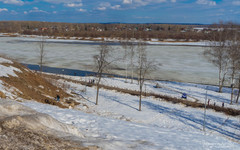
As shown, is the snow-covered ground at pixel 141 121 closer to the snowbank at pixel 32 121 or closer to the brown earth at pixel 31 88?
the snowbank at pixel 32 121

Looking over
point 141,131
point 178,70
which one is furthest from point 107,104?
Answer: point 178,70

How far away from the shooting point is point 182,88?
28969mm

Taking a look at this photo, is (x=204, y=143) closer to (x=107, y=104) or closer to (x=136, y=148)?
(x=136, y=148)

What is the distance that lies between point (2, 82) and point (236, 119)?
57.4 ft

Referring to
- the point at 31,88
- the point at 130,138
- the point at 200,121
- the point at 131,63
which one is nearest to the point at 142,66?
the point at 131,63

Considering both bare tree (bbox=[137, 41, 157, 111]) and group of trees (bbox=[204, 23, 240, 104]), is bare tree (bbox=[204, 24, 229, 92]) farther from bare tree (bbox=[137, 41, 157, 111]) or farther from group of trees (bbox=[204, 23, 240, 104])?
bare tree (bbox=[137, 41, 157, 111])

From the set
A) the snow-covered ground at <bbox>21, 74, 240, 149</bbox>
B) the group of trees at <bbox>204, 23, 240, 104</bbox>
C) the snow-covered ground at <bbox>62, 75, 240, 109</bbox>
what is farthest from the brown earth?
the group of trees at <bbox>204, 23, 240, 104</bbox>

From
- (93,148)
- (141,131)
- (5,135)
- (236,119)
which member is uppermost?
(5,135)

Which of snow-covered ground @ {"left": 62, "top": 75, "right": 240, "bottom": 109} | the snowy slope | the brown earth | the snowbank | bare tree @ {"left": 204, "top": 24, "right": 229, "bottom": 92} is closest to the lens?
the snowbank

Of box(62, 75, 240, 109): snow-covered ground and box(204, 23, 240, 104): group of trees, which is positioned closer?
box(62, 75, 240, 109): snow-covered ground

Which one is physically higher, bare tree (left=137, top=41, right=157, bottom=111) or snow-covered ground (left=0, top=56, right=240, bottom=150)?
bare tree (left=137, top=41, right=157, bottom=111)

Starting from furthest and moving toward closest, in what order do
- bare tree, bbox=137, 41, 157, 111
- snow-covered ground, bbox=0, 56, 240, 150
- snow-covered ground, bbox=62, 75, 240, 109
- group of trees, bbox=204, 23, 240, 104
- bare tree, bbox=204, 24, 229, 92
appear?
bare tree, bbox=204, 24, 229, 92 < group of trees, bbox=204, 23, 240, 104 < snow-covered ground, bbox=62, 75, 240, 109 < bare tree, bbox=137, 41, 157, 111 < snow-covered ground, bbox=0, 56, 240, 150

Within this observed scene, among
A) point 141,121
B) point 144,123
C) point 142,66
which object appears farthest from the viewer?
point 142,66

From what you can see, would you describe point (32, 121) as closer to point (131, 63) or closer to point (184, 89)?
point (184, 89)
